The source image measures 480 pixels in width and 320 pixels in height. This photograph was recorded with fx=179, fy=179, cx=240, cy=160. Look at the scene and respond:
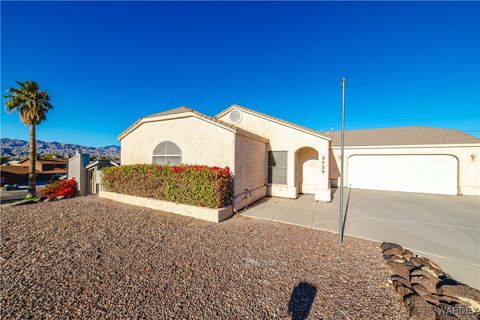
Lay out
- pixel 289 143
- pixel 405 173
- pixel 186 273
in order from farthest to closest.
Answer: pixel 405 173 < pixel 289 143 < pixel 186 273

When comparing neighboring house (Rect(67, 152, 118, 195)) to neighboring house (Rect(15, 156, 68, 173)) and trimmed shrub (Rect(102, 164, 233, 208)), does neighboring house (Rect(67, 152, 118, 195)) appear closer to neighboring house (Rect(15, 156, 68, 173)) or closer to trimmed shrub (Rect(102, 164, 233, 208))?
trimmed shrub (Rect(102, 164, 233, 208))

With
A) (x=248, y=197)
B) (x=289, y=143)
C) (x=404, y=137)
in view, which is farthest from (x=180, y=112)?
(x=404, y=137)

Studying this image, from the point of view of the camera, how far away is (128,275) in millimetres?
3553

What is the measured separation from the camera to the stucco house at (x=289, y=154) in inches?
334

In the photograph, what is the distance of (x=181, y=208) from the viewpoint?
7.64 meters

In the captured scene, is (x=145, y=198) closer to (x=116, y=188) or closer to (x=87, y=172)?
(x=116, y=188)

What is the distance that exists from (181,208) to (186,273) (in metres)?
4.21

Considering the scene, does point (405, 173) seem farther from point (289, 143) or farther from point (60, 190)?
point (60, 190)

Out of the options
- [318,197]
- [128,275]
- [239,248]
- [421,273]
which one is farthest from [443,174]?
[128,275]

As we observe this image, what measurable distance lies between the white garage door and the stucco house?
5cm

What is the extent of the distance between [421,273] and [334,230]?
2.58 m

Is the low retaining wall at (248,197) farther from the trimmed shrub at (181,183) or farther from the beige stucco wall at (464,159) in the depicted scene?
the beige stucco wall at (464,159)

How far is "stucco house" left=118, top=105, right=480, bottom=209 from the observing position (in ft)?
27.9

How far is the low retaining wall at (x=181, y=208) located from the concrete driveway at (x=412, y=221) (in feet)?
4.80
